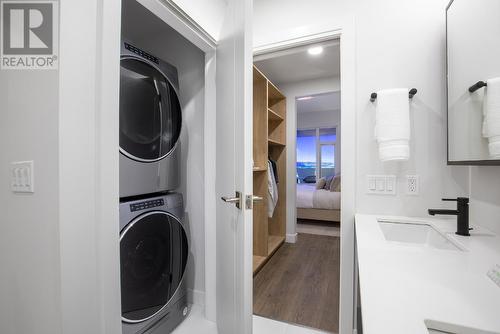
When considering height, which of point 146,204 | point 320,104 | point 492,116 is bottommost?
point 146,204

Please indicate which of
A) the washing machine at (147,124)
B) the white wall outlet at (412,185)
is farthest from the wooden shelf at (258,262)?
the white wall outlet at (412,185)

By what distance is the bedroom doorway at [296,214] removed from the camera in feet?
5.74

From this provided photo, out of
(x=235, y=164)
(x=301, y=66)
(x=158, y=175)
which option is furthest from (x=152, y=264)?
(x=301, y=66)

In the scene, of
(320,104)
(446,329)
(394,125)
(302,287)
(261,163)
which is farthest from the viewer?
(320,104)

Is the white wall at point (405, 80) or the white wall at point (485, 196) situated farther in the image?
the white wall at point (405, 80)

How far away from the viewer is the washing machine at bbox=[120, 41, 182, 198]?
1194mm

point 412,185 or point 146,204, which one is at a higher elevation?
point 412,185

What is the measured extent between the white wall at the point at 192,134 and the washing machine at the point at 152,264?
168 mm

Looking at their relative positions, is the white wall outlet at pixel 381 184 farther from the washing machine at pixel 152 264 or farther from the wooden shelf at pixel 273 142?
the wooden shelf at pixel 273 142

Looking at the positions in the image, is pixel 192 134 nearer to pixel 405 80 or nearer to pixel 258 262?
pixel 405 80

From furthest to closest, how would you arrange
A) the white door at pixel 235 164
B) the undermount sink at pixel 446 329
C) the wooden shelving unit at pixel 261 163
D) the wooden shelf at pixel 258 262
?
the wooden shelving unit at pixel 261 163 → the wooden shelf at pixel 258 262 → the white door at pixel 235 164 → the undermount sink at pixel 446 329

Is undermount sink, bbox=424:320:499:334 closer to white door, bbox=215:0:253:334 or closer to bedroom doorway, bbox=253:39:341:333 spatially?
white door, bbox=215:0:253:334

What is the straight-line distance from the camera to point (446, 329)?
420mm

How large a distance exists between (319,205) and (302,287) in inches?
88.3
